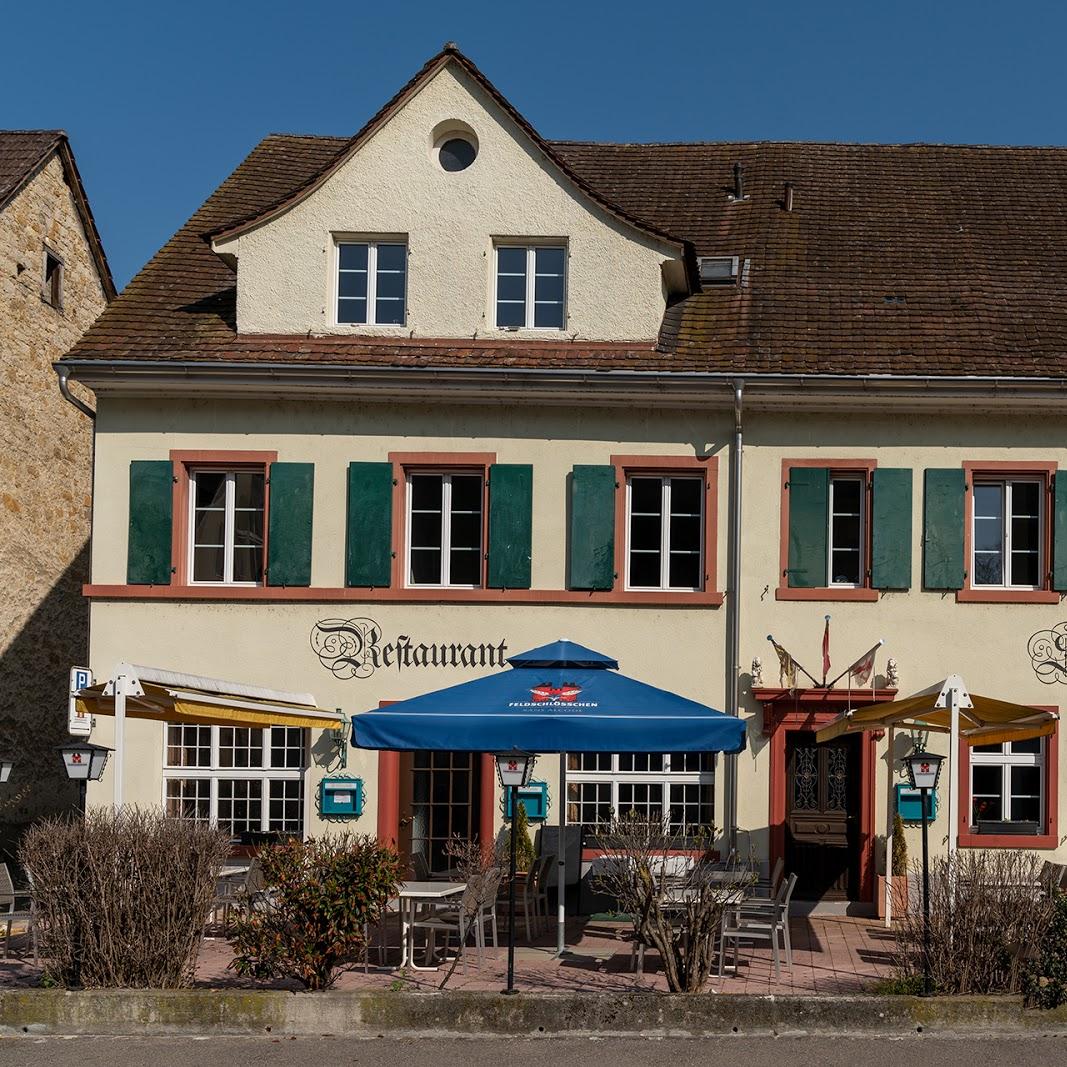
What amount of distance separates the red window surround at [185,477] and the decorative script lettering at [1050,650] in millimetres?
8006

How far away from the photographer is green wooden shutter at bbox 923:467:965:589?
1556cm

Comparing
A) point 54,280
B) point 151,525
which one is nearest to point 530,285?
point 151,525

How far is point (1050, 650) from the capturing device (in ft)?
50.8

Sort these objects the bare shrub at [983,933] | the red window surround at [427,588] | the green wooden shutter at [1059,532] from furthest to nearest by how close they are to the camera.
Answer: the red window surround at [427,588]
the green wooden shutter at [1059,532]
the bare shrub at [983,933]

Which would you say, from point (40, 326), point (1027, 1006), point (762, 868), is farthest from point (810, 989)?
point (40, 326)

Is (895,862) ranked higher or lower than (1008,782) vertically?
lower

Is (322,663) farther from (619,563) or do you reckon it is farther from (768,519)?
(768,519)

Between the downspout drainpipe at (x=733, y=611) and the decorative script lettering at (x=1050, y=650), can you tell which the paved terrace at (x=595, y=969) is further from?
the decorative script lettering at (x=1050, y=650)

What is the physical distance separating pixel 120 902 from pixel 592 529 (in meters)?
6.96

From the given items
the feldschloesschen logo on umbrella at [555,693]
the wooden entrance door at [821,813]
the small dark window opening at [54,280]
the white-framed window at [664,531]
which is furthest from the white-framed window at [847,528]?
the small dark window opening at [54,280]

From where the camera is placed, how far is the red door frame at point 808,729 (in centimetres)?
1537

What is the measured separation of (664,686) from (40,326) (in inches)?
403

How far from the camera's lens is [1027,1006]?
9719mm

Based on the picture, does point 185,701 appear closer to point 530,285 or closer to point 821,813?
point 530,285
